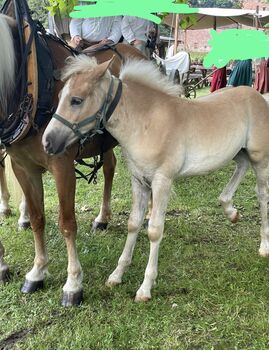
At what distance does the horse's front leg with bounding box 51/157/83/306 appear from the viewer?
2.68 metres

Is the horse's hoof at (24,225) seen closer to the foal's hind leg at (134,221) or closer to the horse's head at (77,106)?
the foal's hind leg at (134,221)

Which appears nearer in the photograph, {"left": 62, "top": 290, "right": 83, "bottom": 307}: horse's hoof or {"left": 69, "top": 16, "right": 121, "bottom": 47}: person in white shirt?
{"left": 62, "top": 290, "right": 83, "bottom": 307}: horse's hoof

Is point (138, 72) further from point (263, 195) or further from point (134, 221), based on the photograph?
point (263, 195)

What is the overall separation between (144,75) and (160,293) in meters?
1.58

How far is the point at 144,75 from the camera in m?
2.83

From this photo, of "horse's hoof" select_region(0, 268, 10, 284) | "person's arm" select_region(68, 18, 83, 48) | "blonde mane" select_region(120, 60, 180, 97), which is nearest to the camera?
"blonde mane" select_region(120, 60, 180, 97)

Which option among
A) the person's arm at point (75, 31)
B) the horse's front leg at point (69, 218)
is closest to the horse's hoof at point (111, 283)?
the horse's front leg at point (69, 218)

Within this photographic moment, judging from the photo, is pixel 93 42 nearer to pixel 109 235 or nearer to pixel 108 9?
pixel 108 9

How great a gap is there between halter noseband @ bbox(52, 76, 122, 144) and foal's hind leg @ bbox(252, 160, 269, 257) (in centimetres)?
142

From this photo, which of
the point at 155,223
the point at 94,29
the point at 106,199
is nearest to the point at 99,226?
the point at 106,199

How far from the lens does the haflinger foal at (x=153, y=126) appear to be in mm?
2465

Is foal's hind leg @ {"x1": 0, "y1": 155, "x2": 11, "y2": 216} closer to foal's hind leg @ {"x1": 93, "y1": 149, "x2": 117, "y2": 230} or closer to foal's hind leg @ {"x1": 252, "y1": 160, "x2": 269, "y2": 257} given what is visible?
foal's hind leg @ {"x1": 93, "y1": 149, "x2": 117, "y2": 230}

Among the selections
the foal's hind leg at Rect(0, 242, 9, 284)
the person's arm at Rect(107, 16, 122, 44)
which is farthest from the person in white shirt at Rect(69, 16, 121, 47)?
the foal's hind leg at Rect(0, 242, 9, 284)

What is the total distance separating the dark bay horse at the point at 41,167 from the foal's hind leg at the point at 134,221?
310mm
